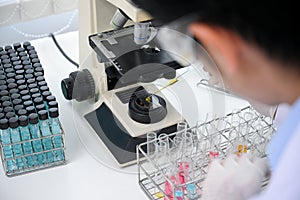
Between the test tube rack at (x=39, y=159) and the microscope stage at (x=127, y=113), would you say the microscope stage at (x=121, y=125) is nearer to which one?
the microscope stage at (x=127, y=113)

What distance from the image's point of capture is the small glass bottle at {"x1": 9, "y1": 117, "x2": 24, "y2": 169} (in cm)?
133

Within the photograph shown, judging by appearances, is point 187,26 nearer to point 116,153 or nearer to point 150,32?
point 150,32

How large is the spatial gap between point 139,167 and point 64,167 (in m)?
0.23

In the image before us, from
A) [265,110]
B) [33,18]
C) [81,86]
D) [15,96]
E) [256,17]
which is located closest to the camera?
[256,17]

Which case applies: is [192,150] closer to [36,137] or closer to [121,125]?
[121,125]

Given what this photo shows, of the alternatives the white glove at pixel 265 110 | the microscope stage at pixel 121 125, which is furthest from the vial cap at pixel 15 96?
the white glove at pixel 265 110

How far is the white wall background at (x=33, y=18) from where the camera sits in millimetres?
1958

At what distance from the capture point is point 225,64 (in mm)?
656

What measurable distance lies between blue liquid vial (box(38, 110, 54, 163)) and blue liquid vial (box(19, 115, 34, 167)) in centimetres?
3

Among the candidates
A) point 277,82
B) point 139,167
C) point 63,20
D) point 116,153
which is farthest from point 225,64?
point 63,20

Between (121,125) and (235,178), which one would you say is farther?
(121,125)

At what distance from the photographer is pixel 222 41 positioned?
2.04 ft

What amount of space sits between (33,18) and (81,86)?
0.59m

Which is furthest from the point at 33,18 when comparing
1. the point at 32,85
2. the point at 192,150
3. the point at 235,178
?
the point at 235,178
